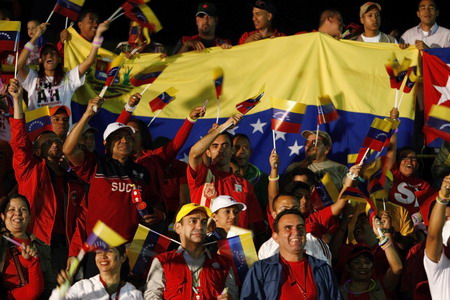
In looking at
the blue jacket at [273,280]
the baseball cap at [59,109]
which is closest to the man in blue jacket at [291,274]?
the blue jacket at [273,280]

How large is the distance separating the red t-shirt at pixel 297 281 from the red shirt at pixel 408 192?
2751 mm

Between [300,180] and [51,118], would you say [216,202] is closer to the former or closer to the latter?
[300,180]

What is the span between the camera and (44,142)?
32.4ft

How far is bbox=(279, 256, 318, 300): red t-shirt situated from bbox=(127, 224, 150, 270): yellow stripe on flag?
1.17 meters

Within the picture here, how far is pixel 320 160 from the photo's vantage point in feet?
36.7

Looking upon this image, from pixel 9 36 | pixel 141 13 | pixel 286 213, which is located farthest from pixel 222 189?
pixel 9 36

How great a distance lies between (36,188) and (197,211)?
64.3 inches

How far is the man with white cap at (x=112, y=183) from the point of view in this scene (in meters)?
9.25

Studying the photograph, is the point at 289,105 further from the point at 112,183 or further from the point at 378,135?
the point at 112,183

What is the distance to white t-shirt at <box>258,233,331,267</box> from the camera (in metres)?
9.12

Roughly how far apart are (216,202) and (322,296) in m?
1.47

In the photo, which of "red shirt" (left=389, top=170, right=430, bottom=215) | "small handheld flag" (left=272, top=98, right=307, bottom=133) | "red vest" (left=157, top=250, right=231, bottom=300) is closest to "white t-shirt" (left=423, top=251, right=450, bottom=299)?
"red vest" (left=157, top=250, right=231, bottom=300)

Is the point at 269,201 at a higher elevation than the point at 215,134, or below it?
below

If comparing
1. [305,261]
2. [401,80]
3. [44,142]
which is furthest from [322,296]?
[401,80]
